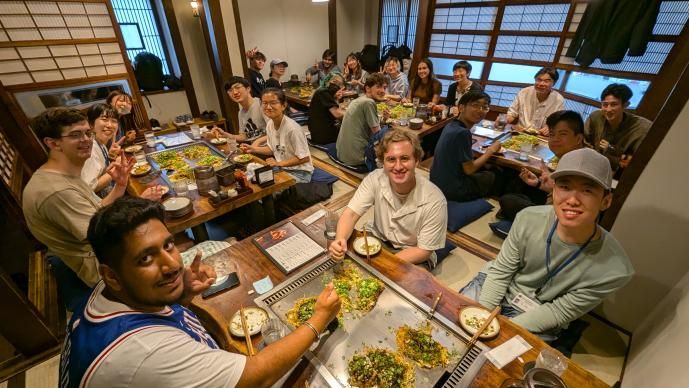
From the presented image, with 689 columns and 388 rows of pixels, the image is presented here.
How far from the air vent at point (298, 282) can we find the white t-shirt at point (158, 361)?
0.46m

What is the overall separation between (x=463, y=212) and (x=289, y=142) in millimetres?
2417

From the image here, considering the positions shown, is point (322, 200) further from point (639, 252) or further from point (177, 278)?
point (639, 252)

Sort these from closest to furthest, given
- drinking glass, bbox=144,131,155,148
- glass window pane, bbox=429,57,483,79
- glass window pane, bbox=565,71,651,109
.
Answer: drinking glass, bbox=144,131,155,148 → glass window pane, bbox=565,71,651,109 → glass window pane, bbox=429,57,483,79

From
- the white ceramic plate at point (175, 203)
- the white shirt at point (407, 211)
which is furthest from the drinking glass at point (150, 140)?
the white shirt at point (407, 211)

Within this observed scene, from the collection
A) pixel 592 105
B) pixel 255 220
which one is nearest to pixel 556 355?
pixel 255 220

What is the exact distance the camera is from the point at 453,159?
339cm

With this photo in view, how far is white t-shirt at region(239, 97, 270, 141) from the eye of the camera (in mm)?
4438

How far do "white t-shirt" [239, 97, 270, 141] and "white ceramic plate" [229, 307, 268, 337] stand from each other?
3.51 meters

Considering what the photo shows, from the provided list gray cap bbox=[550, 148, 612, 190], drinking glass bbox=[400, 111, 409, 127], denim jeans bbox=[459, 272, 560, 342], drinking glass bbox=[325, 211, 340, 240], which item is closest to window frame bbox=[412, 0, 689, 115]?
drinking glass bbox=[400, 111, 409, 127]

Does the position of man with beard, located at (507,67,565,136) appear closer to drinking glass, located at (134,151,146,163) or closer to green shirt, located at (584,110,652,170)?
green shirt, located at (584,110,652,170)

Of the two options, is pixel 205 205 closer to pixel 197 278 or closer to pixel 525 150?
pixel 197 278

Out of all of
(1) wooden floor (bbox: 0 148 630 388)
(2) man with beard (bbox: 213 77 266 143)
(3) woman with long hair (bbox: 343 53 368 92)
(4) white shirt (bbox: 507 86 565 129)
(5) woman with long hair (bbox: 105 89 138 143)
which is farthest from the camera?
(3) woman with long hair (bbox: 343 53 368 92)

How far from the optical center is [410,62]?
8164 millimetres

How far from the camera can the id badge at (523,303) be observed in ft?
6.04
